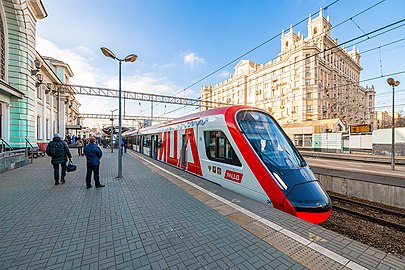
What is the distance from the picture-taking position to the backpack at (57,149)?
668 cm

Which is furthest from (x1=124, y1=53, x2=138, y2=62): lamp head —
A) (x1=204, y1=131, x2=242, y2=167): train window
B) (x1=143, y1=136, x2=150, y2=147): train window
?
(x1=143, y1=136, x2=150, y2=147): train window

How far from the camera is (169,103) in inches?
1273

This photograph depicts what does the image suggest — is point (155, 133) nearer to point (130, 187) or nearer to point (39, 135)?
point (130, 187)

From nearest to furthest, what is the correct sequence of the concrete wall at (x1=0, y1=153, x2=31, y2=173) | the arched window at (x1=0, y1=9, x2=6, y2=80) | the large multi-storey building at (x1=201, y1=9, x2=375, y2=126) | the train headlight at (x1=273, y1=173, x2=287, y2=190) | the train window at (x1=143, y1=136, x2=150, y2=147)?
the train headlight at (x1=273, y1=173, x2=287, y2=190)
the concrete wall at (x1=0, y1=153, x2=31, y2=173)
the arched window at (x1=0, y1=9, x2=6, y2=80)
the train window at (x1=143, y1=136, x2=150, y2=147)
the large multi-storey building at (x1=201, y1=9, x2=375, y2=126)

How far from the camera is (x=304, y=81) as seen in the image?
135 ft

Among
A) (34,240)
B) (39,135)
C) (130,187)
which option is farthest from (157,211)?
(39,135)

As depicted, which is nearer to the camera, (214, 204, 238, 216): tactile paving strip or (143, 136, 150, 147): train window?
(214, 204, 238, 216): tactile paving strip

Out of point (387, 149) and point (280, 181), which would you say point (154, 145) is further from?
point (387, 149)

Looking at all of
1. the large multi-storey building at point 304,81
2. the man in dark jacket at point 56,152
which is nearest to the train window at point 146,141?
the man in dark jacket at point 56,152

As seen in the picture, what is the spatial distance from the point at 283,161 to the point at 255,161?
724mm

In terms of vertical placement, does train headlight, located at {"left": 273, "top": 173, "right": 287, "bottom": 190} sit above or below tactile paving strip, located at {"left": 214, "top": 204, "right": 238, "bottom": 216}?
above

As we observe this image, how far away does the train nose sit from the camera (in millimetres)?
4211

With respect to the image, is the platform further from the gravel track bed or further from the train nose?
the gravel track bed

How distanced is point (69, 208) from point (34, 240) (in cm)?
149
